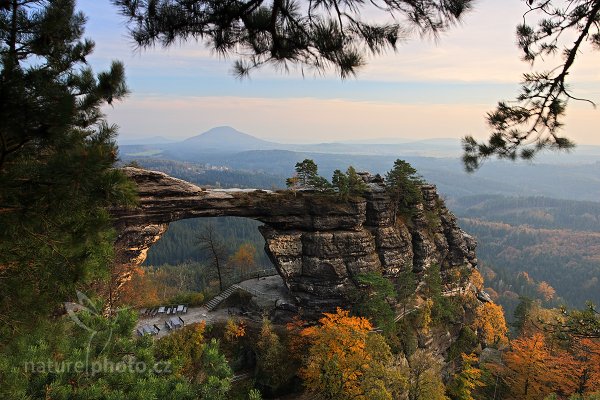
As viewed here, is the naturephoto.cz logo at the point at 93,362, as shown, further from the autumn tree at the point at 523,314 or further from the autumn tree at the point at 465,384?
the autumn tree at the point at 523,314

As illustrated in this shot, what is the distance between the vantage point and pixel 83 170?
3.47 m

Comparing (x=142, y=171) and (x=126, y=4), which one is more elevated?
(x=126, y=4)

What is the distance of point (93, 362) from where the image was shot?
285 inches

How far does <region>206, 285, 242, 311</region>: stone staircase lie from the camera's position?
2645cm

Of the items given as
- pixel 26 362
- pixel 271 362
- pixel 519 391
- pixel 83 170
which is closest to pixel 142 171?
pixel 271 362

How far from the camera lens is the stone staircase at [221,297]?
26453 mm

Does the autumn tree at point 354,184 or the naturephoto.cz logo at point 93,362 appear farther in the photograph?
the autumn tree at point 354,184

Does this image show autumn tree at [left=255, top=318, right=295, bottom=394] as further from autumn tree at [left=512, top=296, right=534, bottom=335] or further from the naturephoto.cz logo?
autumn tree at [left=512, top=296, right=534, bottom=335]

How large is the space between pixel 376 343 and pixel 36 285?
17.1 m

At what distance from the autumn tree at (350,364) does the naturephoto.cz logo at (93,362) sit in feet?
36.9

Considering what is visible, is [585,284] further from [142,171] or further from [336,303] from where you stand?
[142,171]

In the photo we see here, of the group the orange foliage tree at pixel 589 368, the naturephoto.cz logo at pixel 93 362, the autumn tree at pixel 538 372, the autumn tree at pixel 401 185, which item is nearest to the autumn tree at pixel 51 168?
the naturephoto.cz logo at pixel 93 362

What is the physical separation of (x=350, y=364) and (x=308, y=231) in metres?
9.76

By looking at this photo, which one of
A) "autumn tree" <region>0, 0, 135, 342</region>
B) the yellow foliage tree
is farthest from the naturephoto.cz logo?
the yellow foliage tree
